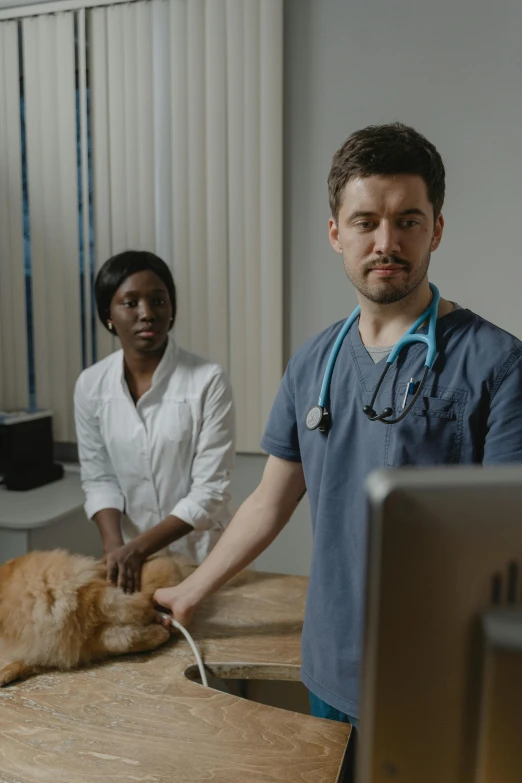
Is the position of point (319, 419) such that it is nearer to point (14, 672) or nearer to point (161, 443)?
point (14, 672)

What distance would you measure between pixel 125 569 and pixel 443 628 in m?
1.18

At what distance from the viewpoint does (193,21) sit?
9.59ft

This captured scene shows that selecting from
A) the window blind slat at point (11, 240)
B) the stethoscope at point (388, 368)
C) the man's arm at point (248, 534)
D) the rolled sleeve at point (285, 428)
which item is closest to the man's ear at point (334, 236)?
the stethoscope at point (388, 368)

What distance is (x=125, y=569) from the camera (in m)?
1.45

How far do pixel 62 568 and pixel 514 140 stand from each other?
7.95 ft

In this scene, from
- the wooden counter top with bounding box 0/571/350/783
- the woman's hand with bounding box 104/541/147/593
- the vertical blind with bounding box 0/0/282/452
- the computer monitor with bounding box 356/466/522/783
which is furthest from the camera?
the vertical blind with bounding box 0/0/282/452

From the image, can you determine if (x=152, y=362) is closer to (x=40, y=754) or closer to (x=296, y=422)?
(x=296, y=422)

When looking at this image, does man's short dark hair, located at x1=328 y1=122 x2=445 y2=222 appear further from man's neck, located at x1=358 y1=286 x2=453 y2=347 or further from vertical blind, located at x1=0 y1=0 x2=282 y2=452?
vertical blind, located at x1=0 y1=0 x2=282 y2=452

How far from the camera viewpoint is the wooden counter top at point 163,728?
3.08 ft

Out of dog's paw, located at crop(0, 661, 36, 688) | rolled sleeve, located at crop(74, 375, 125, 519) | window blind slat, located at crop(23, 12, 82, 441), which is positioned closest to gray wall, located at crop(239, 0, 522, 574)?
window blind slat, located at crop(23, 12, 82, 441)

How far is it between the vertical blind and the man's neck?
1.84 metres

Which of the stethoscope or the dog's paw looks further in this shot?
the dog's paw

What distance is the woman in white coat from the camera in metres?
1.89

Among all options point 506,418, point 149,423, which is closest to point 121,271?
point 149,423
